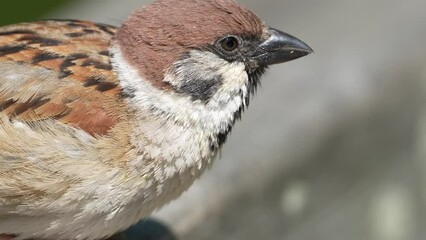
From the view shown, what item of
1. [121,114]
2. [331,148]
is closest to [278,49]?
[121,114]

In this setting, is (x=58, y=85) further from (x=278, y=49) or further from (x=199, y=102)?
(x=278, y=49)

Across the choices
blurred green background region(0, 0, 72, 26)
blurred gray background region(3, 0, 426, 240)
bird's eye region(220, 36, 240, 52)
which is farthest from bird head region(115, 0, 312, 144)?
blurred green background region(0, 0, 72, 26)

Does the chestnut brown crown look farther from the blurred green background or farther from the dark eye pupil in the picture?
the blurred green background

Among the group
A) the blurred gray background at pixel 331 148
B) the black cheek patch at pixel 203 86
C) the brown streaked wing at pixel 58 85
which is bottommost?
the blurred gray background at pixel 331 148

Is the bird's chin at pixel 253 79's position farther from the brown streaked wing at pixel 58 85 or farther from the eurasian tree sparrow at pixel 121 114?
the brown streaked wing at pixel 58 85

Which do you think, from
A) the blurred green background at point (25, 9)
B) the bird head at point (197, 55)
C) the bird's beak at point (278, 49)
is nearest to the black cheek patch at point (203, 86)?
the bird head at point (197, 55)
